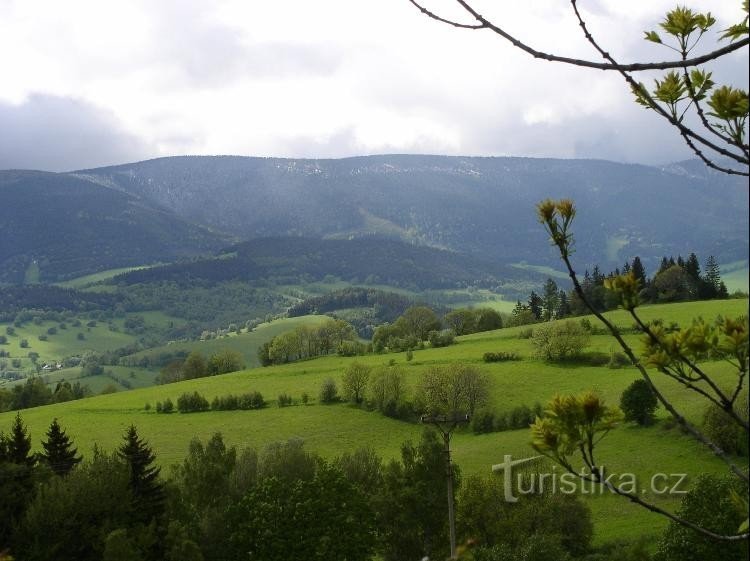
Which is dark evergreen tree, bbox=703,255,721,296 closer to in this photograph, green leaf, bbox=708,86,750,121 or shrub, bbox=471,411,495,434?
shrub, bbox=471,411,495,434

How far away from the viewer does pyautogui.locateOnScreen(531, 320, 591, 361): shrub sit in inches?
2859

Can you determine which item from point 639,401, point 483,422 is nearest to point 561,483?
point 639,401

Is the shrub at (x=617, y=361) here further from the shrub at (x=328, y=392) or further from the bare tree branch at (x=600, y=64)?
the bare tree branch at (x=600, y=64)

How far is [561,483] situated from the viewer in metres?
37.7

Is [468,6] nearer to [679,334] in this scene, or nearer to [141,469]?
[679,334]

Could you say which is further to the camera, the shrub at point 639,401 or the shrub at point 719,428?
the shrub at point 639,401

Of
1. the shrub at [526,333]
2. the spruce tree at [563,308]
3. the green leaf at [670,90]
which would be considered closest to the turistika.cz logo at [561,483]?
the green leaf at [670,90]

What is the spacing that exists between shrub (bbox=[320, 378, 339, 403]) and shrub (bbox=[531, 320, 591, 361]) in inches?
833

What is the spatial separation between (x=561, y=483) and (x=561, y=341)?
3611 cm

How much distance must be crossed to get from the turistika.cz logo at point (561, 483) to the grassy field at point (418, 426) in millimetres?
969

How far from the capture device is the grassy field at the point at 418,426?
4562 centimetres

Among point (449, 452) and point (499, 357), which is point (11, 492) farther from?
point (499, 357)

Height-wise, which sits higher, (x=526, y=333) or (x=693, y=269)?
(x=693, y=269)

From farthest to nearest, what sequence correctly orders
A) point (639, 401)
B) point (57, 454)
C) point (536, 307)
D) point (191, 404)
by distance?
point (536, 307) → point (191, 404) → point (639, 401) → point (57, 454)
